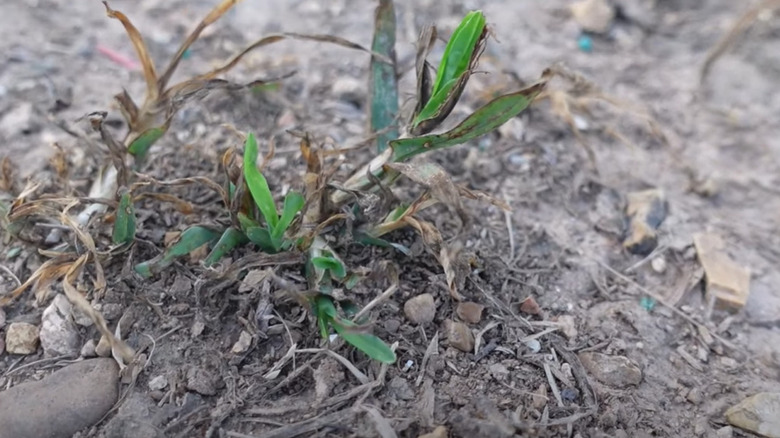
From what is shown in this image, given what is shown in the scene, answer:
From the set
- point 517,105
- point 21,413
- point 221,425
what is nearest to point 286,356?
point 221,425

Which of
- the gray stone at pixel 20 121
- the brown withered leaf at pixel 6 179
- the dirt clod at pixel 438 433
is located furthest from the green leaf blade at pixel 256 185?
the gray stone at pixel 20 121

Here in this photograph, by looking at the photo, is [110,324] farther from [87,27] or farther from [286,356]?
[87,27]

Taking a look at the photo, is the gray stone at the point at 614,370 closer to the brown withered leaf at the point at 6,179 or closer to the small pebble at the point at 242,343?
the small pebble at the point at 242,343

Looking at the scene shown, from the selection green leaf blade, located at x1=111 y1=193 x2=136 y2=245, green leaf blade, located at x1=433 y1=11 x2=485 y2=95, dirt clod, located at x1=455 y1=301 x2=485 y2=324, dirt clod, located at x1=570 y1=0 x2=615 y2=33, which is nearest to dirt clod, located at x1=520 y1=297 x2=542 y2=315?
dirt clod, located at x1=455 y1=301 x2=485 y2=324

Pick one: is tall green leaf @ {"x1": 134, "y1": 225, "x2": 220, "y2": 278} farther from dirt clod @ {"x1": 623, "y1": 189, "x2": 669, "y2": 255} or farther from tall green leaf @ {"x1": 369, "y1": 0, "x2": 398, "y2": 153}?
dirt clod @ {"x1": 623, "y1": 189, "x2": 669, "y2": 255}

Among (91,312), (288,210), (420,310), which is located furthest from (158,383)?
(420,310)

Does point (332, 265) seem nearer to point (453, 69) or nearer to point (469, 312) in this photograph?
point (469, 312)
